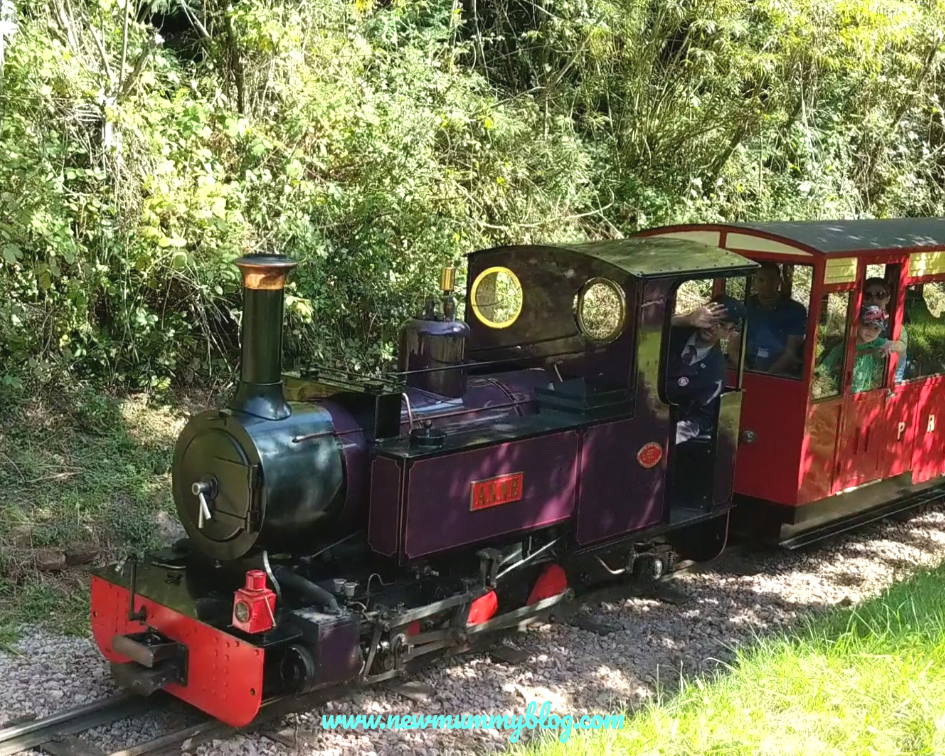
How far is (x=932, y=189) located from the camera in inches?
630

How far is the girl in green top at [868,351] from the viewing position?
6820 mm

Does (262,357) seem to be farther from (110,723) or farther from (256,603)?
(110,723)

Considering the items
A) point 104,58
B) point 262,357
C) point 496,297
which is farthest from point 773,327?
point 104,58

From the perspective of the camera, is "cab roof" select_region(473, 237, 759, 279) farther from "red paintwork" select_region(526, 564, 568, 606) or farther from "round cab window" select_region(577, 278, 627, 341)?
"red paintwork" select_region(526, 564, 568, 606)

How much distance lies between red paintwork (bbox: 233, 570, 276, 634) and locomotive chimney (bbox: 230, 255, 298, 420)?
715 mm

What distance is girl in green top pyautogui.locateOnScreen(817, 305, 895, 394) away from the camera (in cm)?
682

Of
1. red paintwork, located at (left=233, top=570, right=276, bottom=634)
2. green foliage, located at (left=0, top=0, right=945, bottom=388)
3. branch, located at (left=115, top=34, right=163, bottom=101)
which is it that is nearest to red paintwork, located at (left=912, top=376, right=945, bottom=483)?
green foliage, located at (left=0, top=0, right=945, bottom=388)

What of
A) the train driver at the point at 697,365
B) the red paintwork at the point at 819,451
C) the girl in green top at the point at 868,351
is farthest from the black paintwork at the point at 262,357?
the girl in green top at the point at 868,351

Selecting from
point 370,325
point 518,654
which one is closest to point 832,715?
point 518,654

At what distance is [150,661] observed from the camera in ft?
13.9

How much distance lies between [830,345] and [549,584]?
2538mm

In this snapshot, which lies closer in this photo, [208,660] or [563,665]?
[208,660]

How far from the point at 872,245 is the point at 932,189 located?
33.8 feet

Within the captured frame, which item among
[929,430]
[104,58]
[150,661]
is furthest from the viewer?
[929,430]
